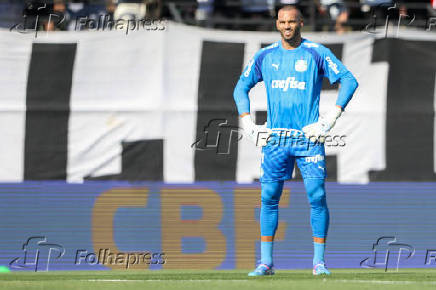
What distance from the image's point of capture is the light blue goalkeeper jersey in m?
7.14

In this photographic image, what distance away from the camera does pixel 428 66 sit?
10.8 metres

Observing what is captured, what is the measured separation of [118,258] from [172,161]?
130 cm

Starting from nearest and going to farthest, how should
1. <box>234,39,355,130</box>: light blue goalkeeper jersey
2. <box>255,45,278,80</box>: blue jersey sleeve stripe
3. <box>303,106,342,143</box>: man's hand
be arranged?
<box>303,106,342,143</box>: man's hand
<box>234,39,355,130</box>: light blue goalkeeper jersey
<box>255,45,278,80</box>: blue jersey sleeve stripe

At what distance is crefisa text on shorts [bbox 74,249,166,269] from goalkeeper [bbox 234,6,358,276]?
340 centimetres

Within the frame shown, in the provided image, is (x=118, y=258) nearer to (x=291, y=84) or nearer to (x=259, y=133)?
(x=259, y=133)

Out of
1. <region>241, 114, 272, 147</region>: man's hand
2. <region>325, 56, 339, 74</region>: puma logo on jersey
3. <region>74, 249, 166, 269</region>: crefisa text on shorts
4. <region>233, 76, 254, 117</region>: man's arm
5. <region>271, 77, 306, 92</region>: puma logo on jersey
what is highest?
<region>325, 56, 339, 74</region>: puma logo on jersey

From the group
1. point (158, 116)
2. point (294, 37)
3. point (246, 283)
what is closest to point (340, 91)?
point (294, 37)

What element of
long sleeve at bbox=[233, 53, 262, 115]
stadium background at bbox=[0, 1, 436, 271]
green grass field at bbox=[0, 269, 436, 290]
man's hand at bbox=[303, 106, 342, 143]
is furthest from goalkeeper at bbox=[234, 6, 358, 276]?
stadium background at bbox=[0, 1, 436, 271]

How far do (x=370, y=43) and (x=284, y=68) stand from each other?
3.96 meters

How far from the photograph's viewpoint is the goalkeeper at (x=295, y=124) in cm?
704

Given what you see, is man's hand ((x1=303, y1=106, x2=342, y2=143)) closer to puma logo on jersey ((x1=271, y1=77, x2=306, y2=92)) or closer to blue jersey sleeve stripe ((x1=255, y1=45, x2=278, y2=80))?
puma logo on jersey ((x1=271, y1=77, x2=306, y2=92))

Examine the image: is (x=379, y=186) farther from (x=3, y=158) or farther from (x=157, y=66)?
(x=3, y=158)

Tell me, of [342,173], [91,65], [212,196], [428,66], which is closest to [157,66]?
[91,65]

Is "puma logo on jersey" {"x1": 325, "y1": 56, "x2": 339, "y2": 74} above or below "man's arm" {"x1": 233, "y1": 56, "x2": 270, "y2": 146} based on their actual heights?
above
